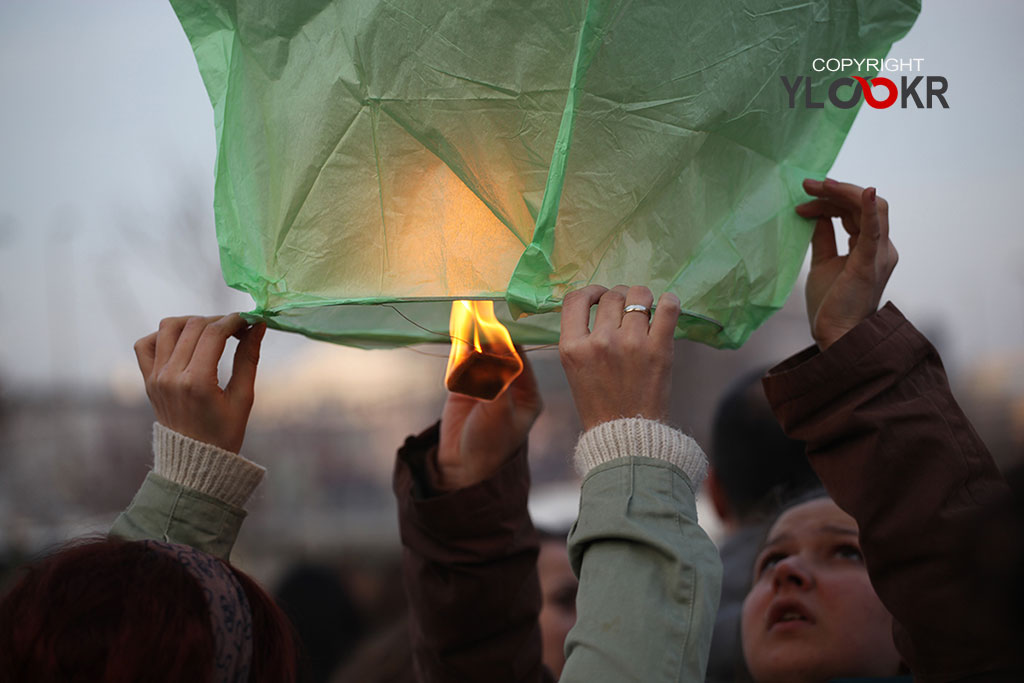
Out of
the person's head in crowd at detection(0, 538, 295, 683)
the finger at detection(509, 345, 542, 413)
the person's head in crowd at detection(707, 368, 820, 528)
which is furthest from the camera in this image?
the person's head in crowd at detection(707, 368, 820, 528)

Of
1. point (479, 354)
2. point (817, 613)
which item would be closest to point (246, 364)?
point (479, 354)

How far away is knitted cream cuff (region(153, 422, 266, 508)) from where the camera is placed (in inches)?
36.4

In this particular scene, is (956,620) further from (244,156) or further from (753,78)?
(244,156)

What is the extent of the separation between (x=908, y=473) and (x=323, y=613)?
2.22 m

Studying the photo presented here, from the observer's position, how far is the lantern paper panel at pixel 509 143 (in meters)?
0.82

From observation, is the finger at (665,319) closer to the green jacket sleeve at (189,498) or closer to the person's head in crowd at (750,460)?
the green jacket sleeve at (189,498)

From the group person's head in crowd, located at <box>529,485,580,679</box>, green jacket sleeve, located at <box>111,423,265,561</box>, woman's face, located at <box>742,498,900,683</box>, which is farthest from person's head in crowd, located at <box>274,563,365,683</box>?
green jacket sleeve, located at <box>111,423,265,561</box>

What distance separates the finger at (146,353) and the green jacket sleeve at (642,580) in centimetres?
58

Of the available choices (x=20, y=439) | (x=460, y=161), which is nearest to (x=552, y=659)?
(x=460, y=161)

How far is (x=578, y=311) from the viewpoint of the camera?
776mm

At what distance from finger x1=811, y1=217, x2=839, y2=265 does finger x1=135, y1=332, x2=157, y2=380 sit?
847 millimetres

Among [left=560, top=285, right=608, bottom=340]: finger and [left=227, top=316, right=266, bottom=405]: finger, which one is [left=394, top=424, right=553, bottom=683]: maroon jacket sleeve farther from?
[left=560, top=285, right=608, bottom=340]: finger

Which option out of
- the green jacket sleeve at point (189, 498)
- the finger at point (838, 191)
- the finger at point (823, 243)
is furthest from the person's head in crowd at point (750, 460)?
the green jacket sleeve at point (189, 498)

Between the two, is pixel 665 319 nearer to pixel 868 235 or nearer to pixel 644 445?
pixel 644 445
